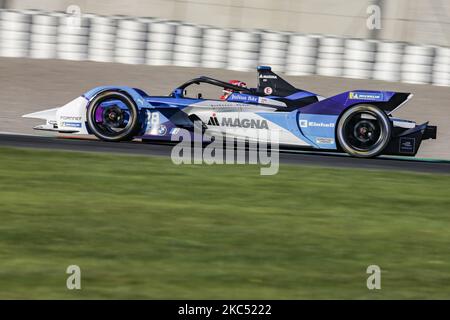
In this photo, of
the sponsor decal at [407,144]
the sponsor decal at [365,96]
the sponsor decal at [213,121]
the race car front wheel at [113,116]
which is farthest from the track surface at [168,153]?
the sponsor decal at [365,96]

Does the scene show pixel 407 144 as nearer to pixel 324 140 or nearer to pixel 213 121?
pixel 324 140

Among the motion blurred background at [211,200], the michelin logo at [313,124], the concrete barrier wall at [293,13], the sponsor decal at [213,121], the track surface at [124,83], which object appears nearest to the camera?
the motion blurred background at [211,200]

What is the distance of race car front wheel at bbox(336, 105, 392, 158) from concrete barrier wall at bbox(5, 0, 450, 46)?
922 centimetres

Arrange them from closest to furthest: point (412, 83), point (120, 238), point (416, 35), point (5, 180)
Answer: point (120, 238) → point (5, 180) → point (412, 83) → point (416, 35)

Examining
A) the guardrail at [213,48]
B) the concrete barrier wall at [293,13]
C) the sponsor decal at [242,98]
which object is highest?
the concrete barrier wall at [293,13]

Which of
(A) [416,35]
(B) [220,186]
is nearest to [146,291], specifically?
(B) [220,186]

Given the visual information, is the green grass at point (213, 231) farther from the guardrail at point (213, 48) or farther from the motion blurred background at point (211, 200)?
the guardrail at point (213, 48)

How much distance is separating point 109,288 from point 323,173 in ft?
16.9

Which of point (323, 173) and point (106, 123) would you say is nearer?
point (323, 173)

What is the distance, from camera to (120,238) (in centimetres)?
672

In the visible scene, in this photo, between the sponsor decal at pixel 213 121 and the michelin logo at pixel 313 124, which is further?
the sponsor decal at pixel 213 121

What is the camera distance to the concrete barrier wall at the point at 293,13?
66.3ft
